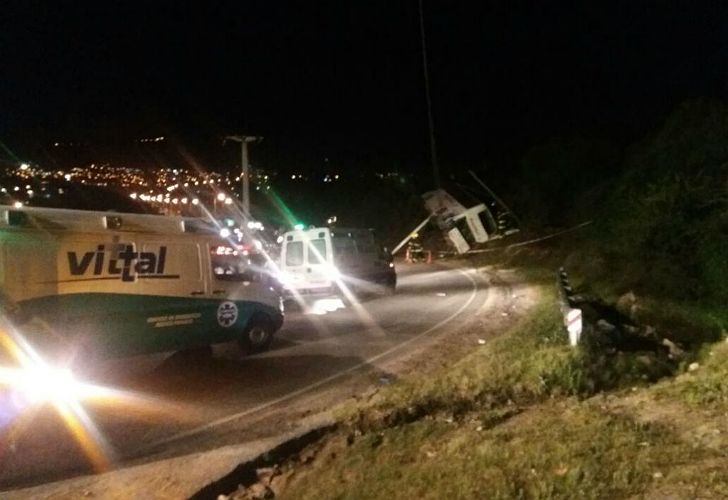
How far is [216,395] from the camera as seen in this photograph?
10273 millimetres

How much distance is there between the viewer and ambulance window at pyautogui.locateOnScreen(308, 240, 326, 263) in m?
20.9

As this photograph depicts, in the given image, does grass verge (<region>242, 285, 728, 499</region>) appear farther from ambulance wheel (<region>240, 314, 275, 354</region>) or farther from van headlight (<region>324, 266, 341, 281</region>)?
van headlight (<region>324, 266, 341, 281</region>)

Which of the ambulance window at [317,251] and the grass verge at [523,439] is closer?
the grass verge at [523,439]

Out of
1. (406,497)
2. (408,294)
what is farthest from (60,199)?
(406,497)

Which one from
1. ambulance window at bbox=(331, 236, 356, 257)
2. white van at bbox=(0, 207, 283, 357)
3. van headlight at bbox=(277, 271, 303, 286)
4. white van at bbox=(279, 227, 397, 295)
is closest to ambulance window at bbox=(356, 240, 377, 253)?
white van at bbox=(279, 227, 397, 295)

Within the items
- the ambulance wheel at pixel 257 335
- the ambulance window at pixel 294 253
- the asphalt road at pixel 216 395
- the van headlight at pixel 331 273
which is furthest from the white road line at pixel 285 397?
the ambulance window at pixel 294 253

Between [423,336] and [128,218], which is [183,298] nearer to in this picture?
[128,218]

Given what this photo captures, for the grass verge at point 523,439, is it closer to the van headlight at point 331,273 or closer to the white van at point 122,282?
the white van at point 122,282

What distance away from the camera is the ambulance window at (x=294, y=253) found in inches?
844

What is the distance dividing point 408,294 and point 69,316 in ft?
46.4

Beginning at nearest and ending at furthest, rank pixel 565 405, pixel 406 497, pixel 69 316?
pixel 406 497 → pixel 565 405 → pixel 69 316

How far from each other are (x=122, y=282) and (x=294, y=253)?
36.3 ft

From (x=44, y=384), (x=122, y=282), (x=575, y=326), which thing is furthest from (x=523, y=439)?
(x=122, y=282)

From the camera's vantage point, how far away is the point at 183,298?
1166 cm
